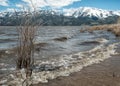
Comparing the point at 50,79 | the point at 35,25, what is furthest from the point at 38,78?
the point at 35,25

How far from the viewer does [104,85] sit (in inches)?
300

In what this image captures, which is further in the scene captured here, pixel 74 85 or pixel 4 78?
pixel 4 78

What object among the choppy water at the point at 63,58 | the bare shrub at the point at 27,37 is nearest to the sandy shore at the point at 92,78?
the choppy water at the point at 63,58

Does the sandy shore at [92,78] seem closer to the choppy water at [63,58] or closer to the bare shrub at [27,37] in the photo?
the choppy water at [63,58]

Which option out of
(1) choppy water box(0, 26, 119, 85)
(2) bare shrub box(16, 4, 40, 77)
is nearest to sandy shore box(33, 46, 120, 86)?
(1) choppy water box(0, 26, 119, 85)

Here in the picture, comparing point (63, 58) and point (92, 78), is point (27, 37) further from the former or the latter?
point (63, 58)

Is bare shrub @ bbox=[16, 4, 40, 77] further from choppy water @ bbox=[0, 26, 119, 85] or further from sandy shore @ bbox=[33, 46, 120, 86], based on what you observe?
sandy shore @ bbox=[33, 46, 120, 86]

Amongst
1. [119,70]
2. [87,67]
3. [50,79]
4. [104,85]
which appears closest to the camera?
[104,85]

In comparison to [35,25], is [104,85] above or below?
below

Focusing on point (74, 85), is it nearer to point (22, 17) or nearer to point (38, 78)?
point (38, 78)

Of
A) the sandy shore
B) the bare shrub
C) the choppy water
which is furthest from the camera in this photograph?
the choppy water

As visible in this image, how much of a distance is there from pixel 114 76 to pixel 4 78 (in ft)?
14.0

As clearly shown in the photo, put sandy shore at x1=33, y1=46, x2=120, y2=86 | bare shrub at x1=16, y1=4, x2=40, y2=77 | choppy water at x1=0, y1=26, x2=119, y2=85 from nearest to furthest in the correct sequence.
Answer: sandy shore at x1=33, y1=46, x2=120, y2=86 < bare shrub at x1=16, y1=4, x2=40, y2=77 < choppy water at x1=0, y1=26, x2=119, y2=85

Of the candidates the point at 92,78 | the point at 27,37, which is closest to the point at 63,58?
the point at 27,37
